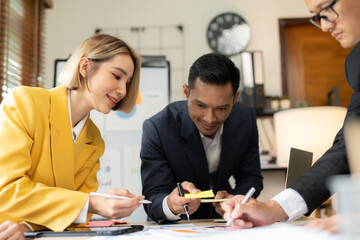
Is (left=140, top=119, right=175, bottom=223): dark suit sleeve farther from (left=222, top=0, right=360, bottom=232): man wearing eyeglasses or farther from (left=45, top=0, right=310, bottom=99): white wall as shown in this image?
(left=45, top=0, right=310, bottom=99): white wall

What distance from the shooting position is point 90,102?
1.52m

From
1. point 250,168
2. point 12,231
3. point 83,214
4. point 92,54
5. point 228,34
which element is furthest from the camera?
point 228,34

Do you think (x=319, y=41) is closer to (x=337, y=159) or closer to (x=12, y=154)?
(x=337, y=159)

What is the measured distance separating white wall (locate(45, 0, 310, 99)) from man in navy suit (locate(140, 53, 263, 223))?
162 cm

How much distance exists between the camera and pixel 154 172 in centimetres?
162

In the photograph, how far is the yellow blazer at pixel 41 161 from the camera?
1.12 m

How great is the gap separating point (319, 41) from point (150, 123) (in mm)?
2407

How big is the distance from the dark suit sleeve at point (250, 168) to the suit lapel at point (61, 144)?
762 mm

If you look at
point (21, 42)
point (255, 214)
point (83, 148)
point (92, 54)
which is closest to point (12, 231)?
point (83, 148)

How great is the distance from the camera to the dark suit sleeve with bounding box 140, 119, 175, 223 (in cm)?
152

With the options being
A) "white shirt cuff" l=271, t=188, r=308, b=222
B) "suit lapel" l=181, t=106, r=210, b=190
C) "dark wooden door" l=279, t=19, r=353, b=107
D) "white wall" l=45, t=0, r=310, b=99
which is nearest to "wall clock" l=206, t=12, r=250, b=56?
"white wall" l=45, t=0, r=310, b=99

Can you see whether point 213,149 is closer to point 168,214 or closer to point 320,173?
point 168,214

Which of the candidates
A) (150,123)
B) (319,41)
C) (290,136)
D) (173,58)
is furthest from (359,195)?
(319,41)

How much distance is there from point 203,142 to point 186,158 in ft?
0.47
